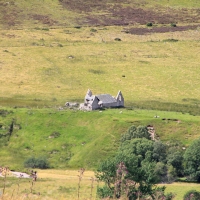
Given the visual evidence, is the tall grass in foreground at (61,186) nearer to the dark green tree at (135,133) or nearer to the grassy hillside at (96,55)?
the dark green tree at (135,133)

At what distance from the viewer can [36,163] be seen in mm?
74188

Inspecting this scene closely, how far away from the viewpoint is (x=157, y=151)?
74.6 m

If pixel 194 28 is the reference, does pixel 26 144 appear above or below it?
below

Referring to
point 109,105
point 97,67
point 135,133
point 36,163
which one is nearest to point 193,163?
point 135,133

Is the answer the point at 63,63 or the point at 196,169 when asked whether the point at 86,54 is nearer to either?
the point at 63,63

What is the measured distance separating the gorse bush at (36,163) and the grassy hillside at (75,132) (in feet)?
2.88

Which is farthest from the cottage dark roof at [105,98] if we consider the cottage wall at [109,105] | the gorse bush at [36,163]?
the gorse bush at [36,163]

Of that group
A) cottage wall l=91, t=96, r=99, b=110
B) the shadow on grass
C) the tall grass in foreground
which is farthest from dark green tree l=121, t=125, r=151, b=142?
the shadow on grass

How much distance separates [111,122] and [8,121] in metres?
14.3

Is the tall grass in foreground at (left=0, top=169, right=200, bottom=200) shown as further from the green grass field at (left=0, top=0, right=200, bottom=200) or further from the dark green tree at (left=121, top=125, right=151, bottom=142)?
the dark green tree at (left=121, top=125, right=151, bottom=142)

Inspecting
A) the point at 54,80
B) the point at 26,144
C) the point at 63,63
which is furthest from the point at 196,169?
the point at 63,63

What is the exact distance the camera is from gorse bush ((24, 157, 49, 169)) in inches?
2917

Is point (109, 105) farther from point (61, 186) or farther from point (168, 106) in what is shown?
point (61, 186)

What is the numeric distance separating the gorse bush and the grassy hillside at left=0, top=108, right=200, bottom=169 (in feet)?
2.88
